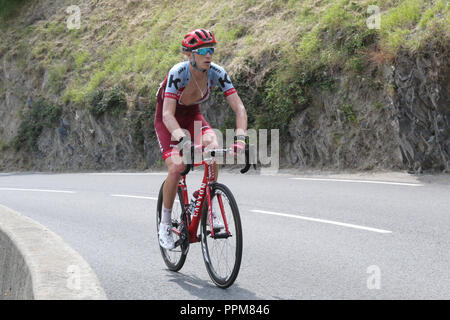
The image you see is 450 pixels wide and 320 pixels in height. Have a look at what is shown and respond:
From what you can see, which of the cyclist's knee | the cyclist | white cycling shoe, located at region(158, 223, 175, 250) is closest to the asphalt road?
white cycling shoe, located at region(158, 223, 175, 250)

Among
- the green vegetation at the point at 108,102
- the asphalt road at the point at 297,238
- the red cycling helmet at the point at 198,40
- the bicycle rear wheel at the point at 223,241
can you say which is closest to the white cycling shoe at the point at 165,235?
the asphalt road at the point at 297,238

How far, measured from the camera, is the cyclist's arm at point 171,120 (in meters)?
5.00

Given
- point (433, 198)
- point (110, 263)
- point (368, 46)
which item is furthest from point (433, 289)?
point (368, 46)

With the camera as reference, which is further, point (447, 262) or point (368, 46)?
point (368, 46)

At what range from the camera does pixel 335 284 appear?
507cm

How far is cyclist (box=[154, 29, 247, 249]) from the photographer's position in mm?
5109

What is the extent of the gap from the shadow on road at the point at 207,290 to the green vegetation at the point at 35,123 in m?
20.3

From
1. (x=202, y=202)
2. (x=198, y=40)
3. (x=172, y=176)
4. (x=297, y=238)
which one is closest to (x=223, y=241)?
(x=202, y=202)

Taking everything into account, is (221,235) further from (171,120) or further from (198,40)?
(198,40)

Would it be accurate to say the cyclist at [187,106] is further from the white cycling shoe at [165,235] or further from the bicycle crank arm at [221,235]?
the bicycle crank arm at [221,235]

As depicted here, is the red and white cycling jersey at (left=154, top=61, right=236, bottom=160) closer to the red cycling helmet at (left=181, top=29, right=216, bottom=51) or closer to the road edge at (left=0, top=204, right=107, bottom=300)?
the red cycling helmet at (left=181, top=29, right=216, bottom=51)

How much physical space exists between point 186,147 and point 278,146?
11039 mm

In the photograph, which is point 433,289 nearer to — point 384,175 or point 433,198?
point 433,198

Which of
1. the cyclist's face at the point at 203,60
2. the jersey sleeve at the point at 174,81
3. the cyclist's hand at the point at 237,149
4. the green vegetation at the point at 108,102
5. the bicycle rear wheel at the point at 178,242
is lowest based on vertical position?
the bicycle rear wheel at the point at 178,242
